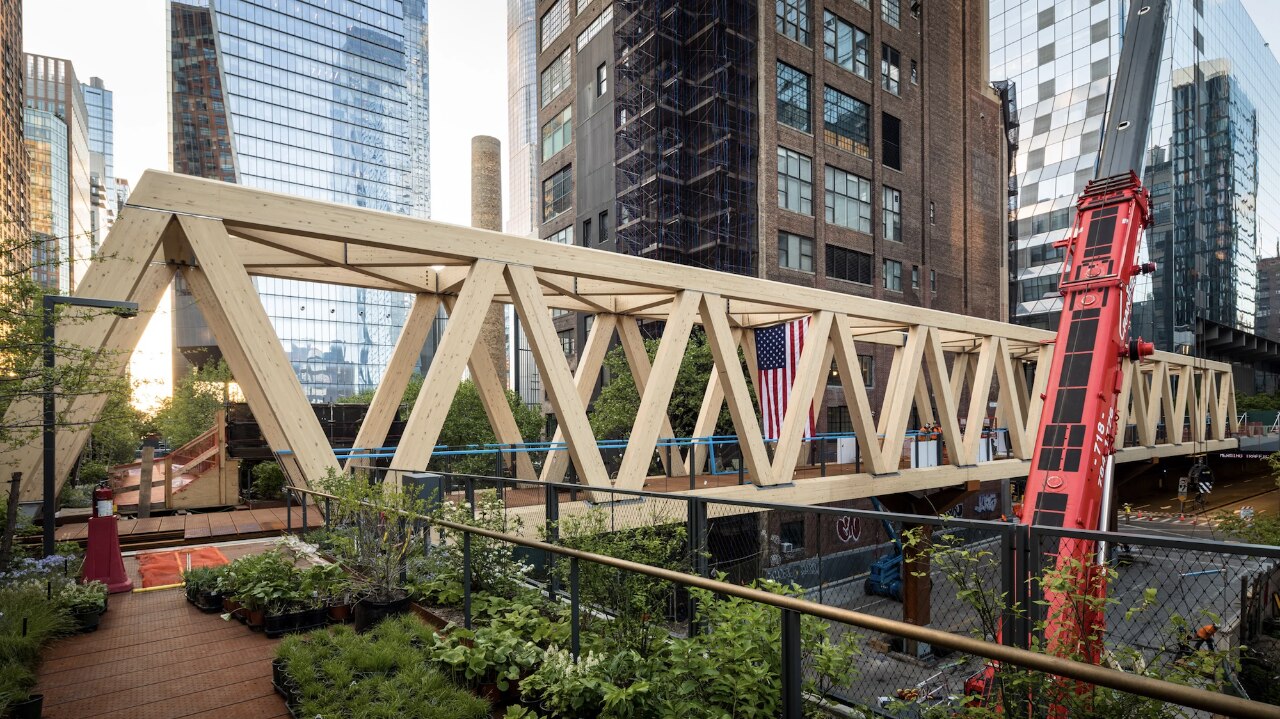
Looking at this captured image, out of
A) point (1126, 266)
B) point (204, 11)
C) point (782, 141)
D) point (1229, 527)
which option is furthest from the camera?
point (204, 11)

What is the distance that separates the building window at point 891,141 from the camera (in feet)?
120

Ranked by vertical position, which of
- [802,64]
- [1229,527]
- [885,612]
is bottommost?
[885,612]

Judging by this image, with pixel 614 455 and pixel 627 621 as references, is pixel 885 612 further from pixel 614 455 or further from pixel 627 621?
pixel 627 621

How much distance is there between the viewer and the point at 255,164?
84.7 metres

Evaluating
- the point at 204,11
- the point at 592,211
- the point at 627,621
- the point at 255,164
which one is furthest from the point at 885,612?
the point at 204,11

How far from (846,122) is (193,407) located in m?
39.2

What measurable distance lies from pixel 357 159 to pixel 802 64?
8105 centimetres

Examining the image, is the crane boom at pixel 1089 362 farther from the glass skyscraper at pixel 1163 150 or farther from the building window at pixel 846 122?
the glass skyscraper at pixel 1163 150

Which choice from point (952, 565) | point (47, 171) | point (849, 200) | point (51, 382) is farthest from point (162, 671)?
point (47, 171)

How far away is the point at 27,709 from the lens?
437 centimetres

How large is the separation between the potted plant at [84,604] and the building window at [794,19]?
3327 centimetres

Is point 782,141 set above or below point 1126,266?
above

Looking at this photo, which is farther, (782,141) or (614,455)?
(782,141)

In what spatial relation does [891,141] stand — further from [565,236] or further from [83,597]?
[83,597]
